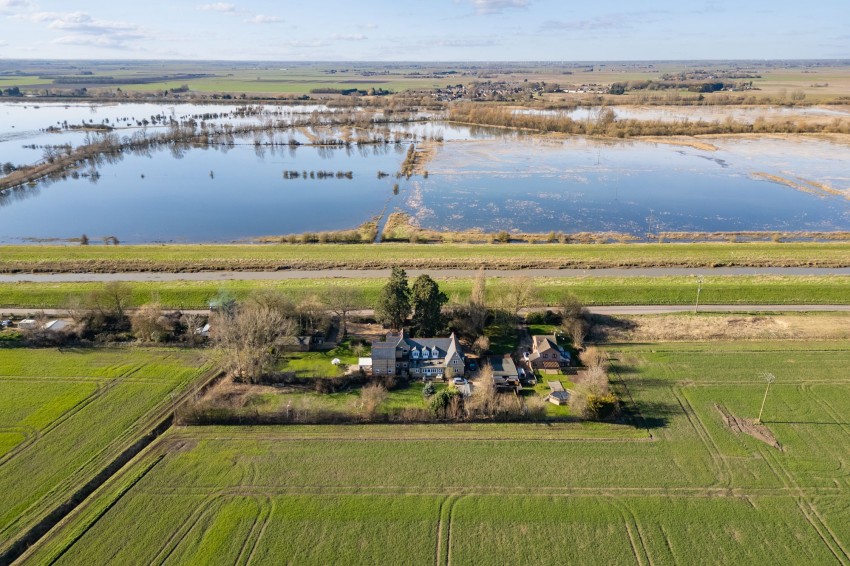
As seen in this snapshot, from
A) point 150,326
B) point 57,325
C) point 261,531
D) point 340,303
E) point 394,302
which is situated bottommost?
point 261,531

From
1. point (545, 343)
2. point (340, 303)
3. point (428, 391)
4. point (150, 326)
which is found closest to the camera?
point (428, 391)

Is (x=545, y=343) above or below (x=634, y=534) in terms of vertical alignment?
above

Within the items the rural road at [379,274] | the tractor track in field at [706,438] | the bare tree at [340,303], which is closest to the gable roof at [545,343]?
the tractor track in field at [706,438]

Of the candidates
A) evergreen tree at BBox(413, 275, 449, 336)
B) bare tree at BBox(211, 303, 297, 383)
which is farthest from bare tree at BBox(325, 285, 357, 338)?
bare tree at BBox(211, 303, 297, 383)

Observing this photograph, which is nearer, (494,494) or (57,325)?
(494,494)

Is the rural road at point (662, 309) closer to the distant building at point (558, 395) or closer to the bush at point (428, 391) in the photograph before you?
the distant building at point (558, 395)

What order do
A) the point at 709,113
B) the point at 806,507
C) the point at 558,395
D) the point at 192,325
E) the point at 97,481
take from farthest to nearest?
the point at 709,113
the point at 192,325
the point at 558,395
the point at 97,481
the point at 806,507

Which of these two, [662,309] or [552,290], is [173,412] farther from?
[662,309]

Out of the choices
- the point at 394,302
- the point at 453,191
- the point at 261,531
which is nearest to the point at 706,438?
the point at 394,302
